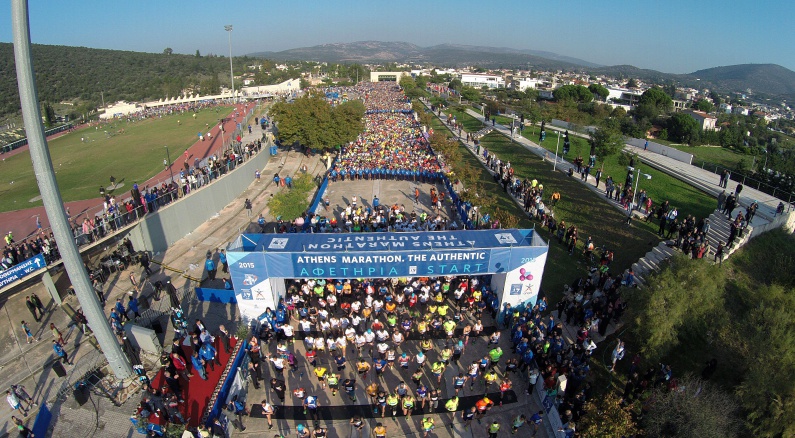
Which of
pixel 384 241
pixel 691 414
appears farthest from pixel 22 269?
pixel 691 414

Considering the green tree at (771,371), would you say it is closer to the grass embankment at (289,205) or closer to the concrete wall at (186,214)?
the grass embankment at (289,205)

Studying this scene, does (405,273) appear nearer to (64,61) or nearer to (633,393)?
(633,393)

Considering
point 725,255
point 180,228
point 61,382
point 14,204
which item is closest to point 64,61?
point 14,204

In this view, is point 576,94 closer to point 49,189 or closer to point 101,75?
point 49,189

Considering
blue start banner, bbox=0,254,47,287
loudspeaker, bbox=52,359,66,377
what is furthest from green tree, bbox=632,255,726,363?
blue start banner, bbox=0,254,47,287

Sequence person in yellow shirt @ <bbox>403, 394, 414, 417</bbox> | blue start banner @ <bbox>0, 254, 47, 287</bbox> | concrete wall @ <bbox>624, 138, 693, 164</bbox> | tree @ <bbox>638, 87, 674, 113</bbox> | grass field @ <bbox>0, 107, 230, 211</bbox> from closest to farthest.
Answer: person in yellow shirt @ <bbox>403, 394, 414, 417</bbox> < blue start banner @ <bbox>0, 254, 47, 287</bbox> < concrete wall @ <bbox>624, 138, 693, 164</bbox> < grass field @ <bbox>0, 107, 230, 211</bbox> < tree @ <bbox>638, 87, 674, 113</bbox>

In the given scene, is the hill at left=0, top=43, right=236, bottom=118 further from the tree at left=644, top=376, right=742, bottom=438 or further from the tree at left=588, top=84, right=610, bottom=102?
the tree at left=644, top=376, right=742, bottom=438
